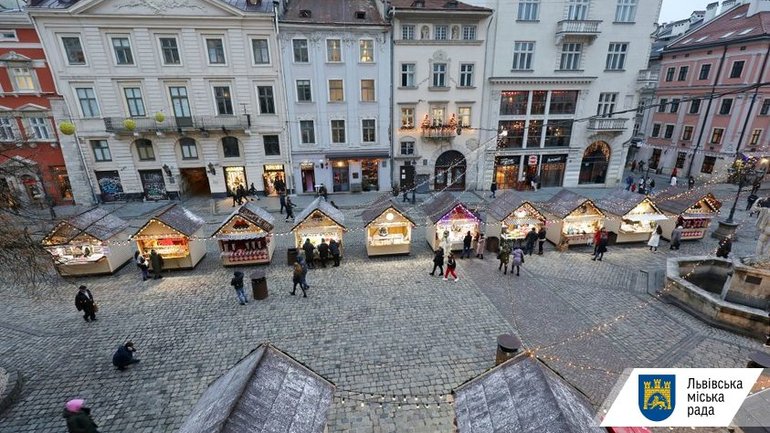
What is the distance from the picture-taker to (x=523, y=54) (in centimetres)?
2903

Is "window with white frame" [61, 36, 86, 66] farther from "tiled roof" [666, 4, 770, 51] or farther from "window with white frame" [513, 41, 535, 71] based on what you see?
"tiled roof" [666, 4, 770, 51]

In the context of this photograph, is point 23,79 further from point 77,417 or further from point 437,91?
point 437,91

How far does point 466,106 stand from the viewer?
97.9 feet

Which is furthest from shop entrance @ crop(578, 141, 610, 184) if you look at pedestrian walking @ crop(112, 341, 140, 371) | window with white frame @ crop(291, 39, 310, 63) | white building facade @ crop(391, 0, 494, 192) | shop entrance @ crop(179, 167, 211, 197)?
pedestrian walking @ crop(112, 341, 140, 371)

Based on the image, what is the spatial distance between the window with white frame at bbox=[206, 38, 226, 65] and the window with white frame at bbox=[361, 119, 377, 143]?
11.4 m

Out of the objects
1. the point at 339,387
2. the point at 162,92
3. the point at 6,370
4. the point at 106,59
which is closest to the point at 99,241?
the point at 6,370

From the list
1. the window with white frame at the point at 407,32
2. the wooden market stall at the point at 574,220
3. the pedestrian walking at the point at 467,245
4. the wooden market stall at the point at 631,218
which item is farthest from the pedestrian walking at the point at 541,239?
the window with white frame at the point at 407,32

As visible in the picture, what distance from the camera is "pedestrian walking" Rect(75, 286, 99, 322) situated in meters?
12.1

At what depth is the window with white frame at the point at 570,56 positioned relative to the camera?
29.2m

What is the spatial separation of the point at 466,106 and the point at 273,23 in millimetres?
16240

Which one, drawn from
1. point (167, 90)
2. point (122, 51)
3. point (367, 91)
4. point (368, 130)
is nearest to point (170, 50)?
point (167, 90)

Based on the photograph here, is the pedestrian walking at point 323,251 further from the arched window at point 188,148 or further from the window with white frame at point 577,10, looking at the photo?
the window with white frame at point 577,10

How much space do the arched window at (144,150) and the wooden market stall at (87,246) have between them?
12.8m

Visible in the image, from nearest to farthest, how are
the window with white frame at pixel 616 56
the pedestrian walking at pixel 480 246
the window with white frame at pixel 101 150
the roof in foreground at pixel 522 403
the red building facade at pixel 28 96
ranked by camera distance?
the roof in foreground at pixel 522 403 → the pedestrian walking at pixel 480 246 → the red building facade at pixel 28 96 → the window with white frame at pixel 101 150 → the window with white frame at pixel 616 56
